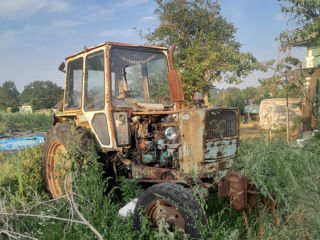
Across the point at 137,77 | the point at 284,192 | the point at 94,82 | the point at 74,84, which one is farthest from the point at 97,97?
the point at 284,192

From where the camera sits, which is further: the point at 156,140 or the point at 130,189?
the point at 156,140

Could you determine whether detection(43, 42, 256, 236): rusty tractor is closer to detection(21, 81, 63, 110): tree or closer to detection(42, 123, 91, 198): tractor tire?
detection(42, 123, 91, 198): tractor tire

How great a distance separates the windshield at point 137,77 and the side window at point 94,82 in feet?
0.60

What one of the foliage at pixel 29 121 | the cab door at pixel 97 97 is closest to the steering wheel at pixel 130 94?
the cab door at pixel 97 97

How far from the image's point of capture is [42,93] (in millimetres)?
57938

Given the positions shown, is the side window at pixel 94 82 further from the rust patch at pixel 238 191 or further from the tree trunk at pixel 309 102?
the tree trunk at pixel 309 102

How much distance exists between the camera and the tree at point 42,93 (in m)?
43.9

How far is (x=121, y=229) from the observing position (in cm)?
326

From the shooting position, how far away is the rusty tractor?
3.17 m

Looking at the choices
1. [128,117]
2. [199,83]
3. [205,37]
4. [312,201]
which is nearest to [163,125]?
[128,117]

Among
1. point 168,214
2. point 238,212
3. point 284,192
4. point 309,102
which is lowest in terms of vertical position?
point 238,212

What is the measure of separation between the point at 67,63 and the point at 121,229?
3128 millimetres

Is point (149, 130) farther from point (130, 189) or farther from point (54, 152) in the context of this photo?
point (54, 152)

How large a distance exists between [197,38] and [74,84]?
10.7 metres
